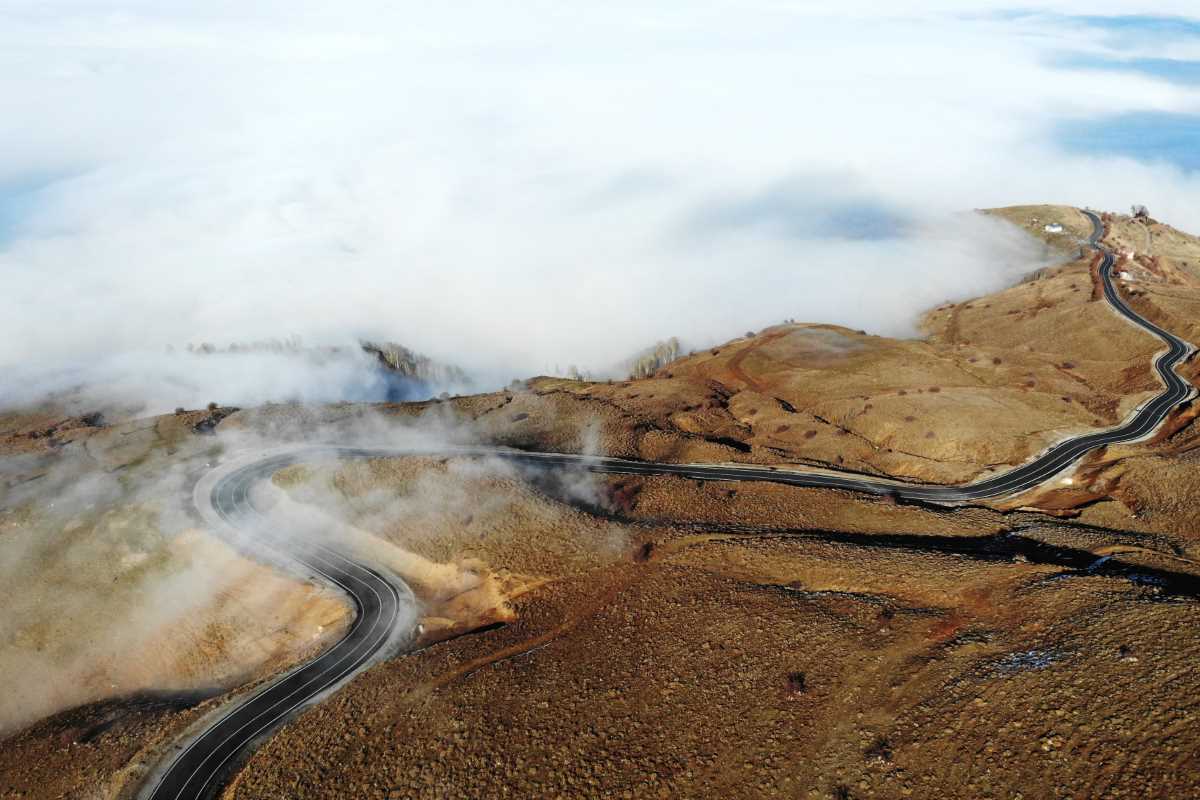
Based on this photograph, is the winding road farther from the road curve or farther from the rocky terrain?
the rocky terrain

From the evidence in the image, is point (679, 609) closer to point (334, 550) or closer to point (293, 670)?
point (293, 670)

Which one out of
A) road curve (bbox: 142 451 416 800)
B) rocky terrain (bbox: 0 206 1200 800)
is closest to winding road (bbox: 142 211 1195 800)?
road curve (bbox: 142 451 416 800)

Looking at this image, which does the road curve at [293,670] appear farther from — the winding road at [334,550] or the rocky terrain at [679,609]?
the rocky terrain at [679,609]

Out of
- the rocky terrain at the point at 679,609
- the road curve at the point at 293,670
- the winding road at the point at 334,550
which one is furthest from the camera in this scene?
the winding road at the point at 334,550

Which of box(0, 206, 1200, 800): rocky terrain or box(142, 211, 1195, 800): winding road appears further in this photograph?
box(142, 211, 1195, 800): winding road

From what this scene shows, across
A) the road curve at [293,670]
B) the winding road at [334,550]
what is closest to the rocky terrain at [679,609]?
the road curve at [293,670]

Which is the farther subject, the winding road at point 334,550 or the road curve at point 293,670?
the winding road at point 334,550
